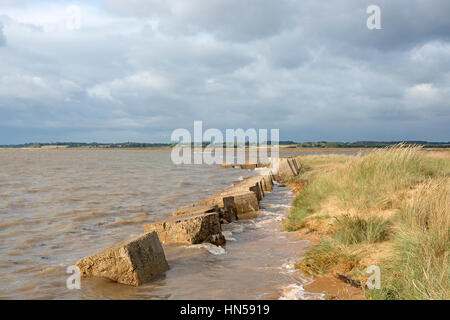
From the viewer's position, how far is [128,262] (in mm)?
5062

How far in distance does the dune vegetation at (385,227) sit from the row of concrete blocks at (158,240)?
1.81m

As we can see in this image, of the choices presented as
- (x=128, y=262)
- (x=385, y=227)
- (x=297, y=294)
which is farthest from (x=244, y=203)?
(x=297, y=294)

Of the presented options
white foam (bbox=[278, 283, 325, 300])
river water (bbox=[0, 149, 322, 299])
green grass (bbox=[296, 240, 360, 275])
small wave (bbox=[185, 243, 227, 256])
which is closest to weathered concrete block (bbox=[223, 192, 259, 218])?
river water (bbox=[0, 149, 322, 299])

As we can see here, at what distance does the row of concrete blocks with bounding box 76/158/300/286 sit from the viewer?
511cm

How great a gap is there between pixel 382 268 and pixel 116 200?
12069mm

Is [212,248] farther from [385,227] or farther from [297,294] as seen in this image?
[385,227]

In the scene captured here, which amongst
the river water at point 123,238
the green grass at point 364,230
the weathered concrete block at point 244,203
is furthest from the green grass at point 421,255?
the weathered concrete block at point 244,203

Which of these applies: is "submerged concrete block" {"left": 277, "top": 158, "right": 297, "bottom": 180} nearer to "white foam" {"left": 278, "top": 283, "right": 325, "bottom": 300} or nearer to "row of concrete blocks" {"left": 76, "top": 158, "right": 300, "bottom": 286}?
"row of concrete blocks" {"left": 76, "top": 158, "right": 300, "bottom": 286}

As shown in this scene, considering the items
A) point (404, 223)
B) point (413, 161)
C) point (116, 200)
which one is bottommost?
point (116, 200)

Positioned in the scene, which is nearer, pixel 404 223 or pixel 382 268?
pixel 382 268
